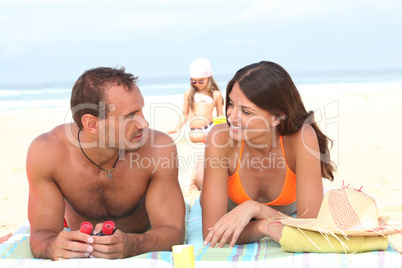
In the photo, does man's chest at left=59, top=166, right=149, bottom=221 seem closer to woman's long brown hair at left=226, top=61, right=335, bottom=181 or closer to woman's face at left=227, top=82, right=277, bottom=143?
woman's face at left=227, top=82, right=277, bottom=143

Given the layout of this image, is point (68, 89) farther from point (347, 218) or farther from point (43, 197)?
point (347, 218)

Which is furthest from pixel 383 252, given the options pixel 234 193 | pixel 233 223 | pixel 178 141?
pixel 178 141

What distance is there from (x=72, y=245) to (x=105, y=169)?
0.75m

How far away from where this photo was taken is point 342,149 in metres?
8.07

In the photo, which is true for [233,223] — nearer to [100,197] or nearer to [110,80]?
[100,197]

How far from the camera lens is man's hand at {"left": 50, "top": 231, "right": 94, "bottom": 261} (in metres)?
2.63

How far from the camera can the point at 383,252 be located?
2.63 m

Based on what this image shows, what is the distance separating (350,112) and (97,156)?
37.3 feet

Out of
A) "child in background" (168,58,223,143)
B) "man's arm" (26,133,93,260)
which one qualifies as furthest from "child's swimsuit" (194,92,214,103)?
"man's arm" (26,133,93,260)

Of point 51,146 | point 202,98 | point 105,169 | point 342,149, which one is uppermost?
point 202,98

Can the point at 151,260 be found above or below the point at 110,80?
below

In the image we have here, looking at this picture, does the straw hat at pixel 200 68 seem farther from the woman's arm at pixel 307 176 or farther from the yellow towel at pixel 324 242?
the yellow towel at pixel 324 242

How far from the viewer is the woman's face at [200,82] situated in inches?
336

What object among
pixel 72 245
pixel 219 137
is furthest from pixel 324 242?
pixel 72 245
